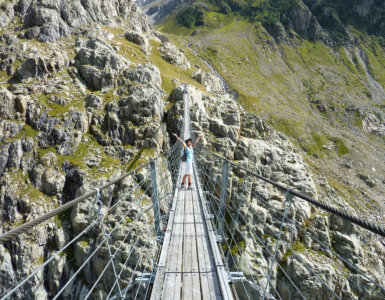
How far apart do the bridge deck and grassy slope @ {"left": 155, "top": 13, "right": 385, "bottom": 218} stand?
4741 centimetres

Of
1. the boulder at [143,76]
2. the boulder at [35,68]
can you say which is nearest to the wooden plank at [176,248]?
the boulder at [143,76]

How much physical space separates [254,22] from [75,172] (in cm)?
→ 16826

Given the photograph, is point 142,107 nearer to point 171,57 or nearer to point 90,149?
point 90,149

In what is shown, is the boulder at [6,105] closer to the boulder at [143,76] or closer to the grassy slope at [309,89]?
the boulder at [143,76]

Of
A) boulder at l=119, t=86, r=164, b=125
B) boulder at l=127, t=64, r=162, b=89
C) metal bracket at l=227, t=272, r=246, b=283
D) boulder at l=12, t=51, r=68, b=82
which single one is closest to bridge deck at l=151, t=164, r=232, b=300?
metal bracket at l=227, t=272, r=246, b=283

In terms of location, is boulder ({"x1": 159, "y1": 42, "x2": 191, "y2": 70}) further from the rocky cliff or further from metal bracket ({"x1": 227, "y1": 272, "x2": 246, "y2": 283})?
metal bracket ({"x1": 227, "y1": 272, "x2": 246, "y2": 283})

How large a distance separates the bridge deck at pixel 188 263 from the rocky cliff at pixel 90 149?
12.7 m

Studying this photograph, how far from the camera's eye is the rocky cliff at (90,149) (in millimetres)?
19562

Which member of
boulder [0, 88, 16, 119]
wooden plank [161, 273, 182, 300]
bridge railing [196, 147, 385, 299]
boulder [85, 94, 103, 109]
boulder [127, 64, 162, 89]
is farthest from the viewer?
boulder [127, 64, 162, 89]

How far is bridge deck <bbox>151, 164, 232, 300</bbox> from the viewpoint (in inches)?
156

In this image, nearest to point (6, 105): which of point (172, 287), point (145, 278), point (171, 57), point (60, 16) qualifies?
point (60, 16)

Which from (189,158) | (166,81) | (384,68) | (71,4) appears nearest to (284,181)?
(189,158)

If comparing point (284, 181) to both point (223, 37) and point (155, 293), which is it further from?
point (223, 37)

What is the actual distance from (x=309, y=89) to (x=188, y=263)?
116171mm
